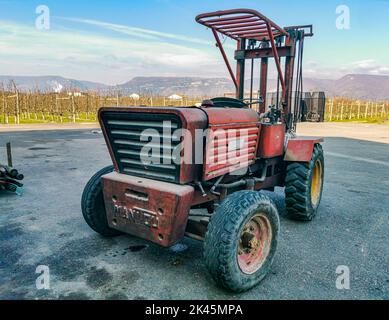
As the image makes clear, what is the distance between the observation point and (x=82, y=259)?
3.57 metres

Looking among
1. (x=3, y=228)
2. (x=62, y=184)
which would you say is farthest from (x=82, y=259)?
(x=62, y=184)

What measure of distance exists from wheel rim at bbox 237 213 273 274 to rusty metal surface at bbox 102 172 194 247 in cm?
58

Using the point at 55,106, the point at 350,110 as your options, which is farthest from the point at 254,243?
the point at 350,110

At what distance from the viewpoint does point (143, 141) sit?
129 inches

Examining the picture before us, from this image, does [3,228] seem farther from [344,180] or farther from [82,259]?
[344,180]

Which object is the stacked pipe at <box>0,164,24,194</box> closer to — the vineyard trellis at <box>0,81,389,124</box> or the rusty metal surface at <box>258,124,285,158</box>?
the rusty metal surface at <box>258,124,285,158</box>

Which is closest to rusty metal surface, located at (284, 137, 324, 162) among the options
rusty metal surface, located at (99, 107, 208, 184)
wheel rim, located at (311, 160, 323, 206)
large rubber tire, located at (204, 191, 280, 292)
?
wheel rim, located at (311, 160, 323, 206)

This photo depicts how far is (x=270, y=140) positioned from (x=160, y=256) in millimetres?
1842

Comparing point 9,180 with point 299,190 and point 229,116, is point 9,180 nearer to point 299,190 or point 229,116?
point 229,116

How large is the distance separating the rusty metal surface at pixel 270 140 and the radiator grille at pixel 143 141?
1.41 meters

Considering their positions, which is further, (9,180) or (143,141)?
(9,180)

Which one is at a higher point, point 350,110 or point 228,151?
point 350,110

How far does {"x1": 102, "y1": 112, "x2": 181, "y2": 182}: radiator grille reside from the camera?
306 cm
